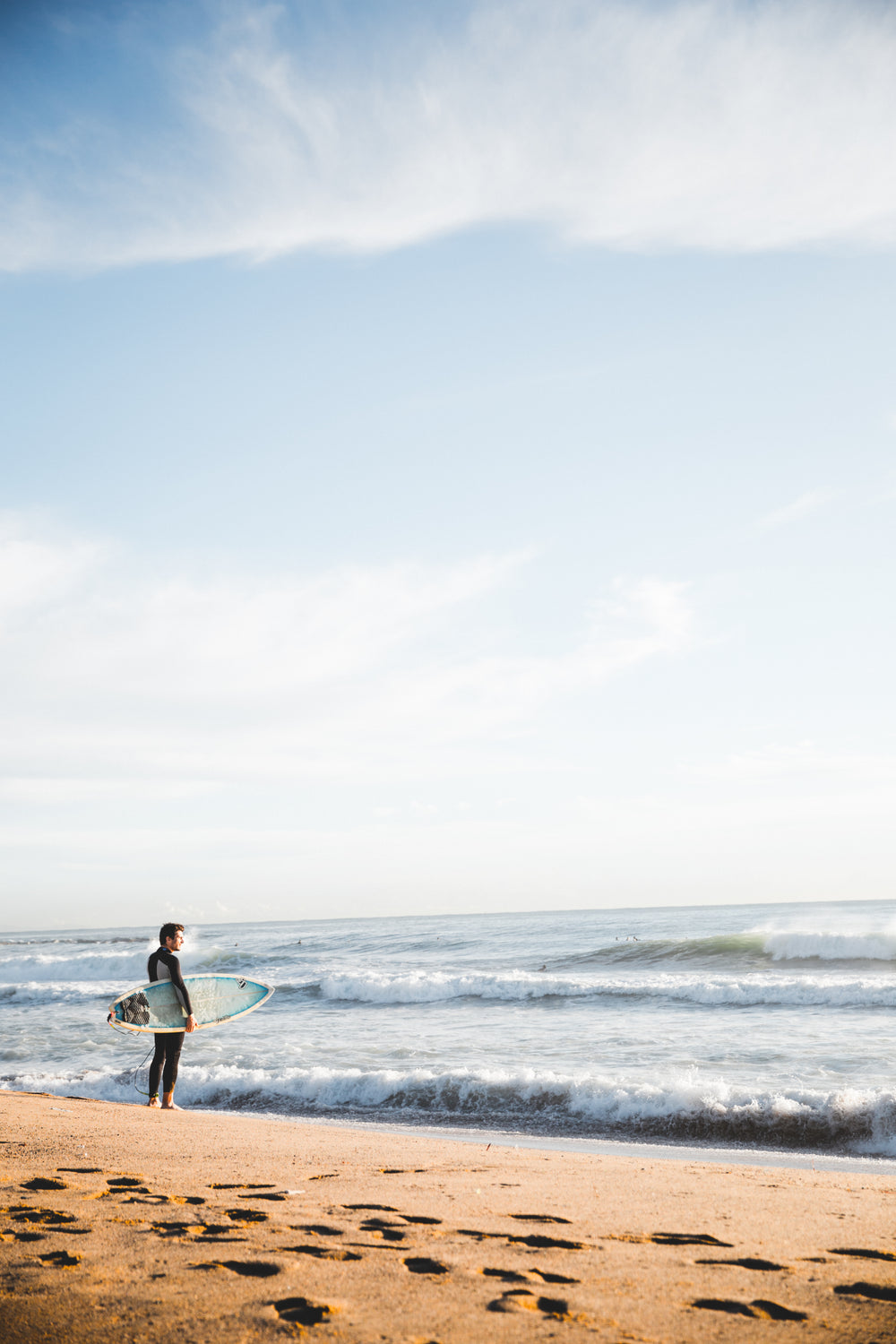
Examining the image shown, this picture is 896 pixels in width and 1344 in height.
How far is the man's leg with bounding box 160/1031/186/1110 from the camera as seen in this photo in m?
8.30

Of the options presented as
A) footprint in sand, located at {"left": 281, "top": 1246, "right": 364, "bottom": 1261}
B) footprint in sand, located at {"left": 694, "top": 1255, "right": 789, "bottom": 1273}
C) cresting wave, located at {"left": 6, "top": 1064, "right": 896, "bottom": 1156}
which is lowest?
cresting wave, located at {"left": 6, "top": 1064, "right": 896, "bottom": 1156}

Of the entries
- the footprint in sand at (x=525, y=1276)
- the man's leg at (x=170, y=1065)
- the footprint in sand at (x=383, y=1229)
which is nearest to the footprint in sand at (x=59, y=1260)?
the footprint in sand at (x=383, y=1229)

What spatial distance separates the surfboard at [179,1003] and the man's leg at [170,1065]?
160 millimetres

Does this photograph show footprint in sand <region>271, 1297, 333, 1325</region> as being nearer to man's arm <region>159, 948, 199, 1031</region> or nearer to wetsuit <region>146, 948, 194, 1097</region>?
man's arm <region>159, 948, 199, 1031</region>

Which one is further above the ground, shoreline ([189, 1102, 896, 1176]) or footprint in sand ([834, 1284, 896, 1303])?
footprint in sand ([834, 1284, 896, 1303])

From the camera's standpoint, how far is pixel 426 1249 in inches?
Answer: 127

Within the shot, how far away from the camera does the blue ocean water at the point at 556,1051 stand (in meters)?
8.23

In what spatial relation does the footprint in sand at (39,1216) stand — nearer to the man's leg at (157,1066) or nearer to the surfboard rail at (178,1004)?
the surfboard rail at (178,1004)

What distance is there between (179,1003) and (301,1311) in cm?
612

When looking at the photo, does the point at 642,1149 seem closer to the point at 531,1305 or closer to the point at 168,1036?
the point at 168,1036

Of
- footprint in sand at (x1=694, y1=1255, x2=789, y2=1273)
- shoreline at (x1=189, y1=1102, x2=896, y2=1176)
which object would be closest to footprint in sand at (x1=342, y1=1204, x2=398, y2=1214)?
footprint in sand at (x1=694, y1=1255, x2=789, y2=1273)

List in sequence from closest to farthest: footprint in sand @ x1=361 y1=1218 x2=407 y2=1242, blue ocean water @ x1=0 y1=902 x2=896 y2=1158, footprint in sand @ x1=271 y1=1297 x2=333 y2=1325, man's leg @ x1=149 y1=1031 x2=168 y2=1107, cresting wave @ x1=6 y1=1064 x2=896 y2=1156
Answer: footprint in sand @ x1=271 y1=1297 x2=333 y2=1325, footprint in sand @ x1=361 y1=1218 x2=407 y2=1242, cresting wave @ x1=6 y1=1064 x2=896 y2=1156, blue ocean water @ x1=0 y1=902 x2=896 y2=1158, man's leg @ x1=149 y1=1031 x2=168 y2=1107

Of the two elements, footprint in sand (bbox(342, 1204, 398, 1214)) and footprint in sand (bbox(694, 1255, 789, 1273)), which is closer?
footprint in sand (bbox(694, 1255, 789, 1273))

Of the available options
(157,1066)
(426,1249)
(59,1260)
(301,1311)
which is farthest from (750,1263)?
(157,1066)
